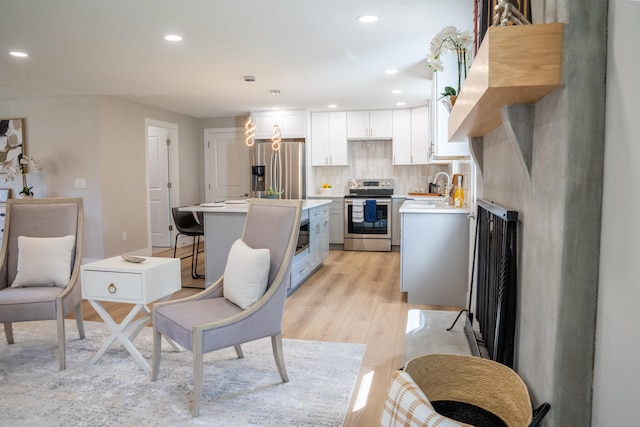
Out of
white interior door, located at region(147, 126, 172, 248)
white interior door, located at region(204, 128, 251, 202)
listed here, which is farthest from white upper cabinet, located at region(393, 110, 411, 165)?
white interior door, located at region(147, 126, 172, 248)

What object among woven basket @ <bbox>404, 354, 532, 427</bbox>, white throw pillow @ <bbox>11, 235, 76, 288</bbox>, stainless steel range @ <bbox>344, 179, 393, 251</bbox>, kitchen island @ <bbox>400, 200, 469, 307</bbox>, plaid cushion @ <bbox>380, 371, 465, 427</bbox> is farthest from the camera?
stainless steel range @ <bbox>344, 179, 393, 251</bbox>

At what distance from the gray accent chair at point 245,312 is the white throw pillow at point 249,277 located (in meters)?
0.05

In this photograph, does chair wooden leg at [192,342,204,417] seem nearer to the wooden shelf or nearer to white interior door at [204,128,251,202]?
the wooden shelf

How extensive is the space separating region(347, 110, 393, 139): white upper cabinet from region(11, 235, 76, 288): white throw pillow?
5.06 metres

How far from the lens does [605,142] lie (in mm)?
979

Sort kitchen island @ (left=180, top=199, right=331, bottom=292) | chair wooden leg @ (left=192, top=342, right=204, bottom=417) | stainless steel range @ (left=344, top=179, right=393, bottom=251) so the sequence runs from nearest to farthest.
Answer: chair wooden leg @ (left=192, top=342, right=204, bottom=417)
kitchen island @ (left=180, top=199, right=331, bottom=292)
stainless steel range @ (left=344, top=179, right=393, bottom=251)

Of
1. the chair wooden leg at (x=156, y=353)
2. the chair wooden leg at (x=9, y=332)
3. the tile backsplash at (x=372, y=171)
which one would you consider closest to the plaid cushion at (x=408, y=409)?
the chair wooden leg at (x=156, y=353)

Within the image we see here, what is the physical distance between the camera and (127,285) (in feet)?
8.58

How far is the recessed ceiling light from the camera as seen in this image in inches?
120

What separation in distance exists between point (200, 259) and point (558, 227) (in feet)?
18.9

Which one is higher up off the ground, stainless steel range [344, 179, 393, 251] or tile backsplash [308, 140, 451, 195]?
tile backsplash [308, 140, 451, 195]

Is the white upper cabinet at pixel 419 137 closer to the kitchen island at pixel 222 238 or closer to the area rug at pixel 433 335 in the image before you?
the kitchen island at pixel 222 238

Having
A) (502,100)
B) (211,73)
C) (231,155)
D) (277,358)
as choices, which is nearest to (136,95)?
(211,73)

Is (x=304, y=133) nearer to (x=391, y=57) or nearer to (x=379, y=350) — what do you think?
(x=391, y=57)
